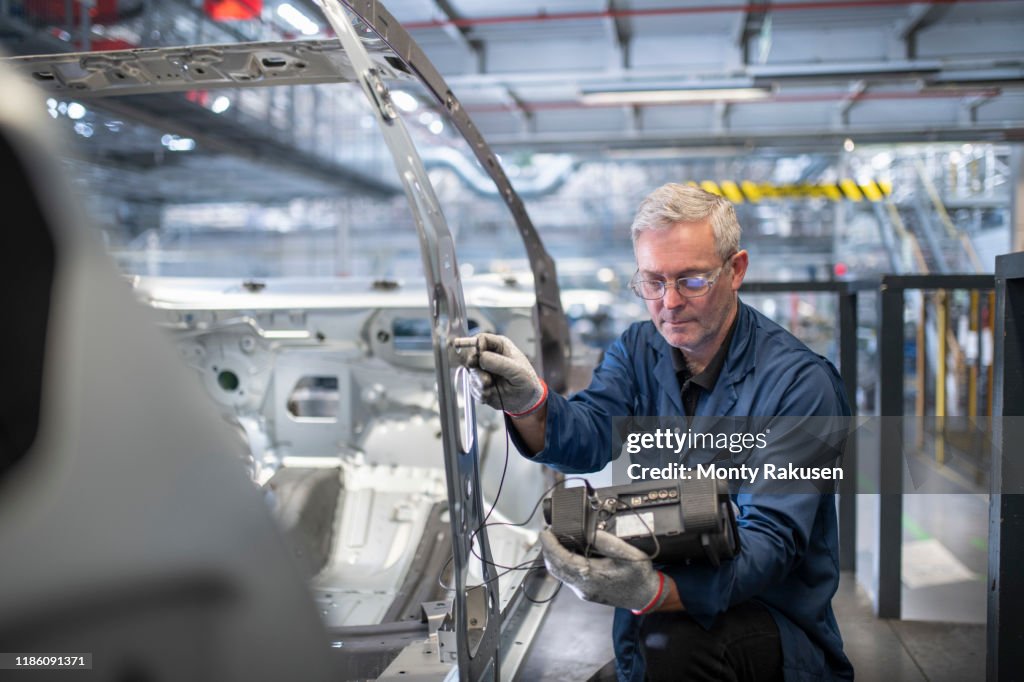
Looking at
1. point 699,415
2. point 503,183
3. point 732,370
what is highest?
point 503,183

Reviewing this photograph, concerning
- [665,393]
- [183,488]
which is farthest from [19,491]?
[665,393]

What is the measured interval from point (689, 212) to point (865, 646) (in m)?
2.10

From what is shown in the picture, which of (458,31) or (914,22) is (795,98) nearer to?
(914,22)

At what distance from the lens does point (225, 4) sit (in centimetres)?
698

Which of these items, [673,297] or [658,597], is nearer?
[658,597]

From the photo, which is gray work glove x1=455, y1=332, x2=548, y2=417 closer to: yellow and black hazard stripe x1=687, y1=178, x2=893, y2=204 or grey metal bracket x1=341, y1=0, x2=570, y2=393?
grey metal bracket x1=341, y1=0, x2=570, y2=393

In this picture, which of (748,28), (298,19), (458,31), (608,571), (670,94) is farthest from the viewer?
(458,31)

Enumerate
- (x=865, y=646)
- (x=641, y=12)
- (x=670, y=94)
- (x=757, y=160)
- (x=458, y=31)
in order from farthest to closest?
(x=757, y=160) < (x=458, y=31) < (x=670, y=94) < (x=641, y=12) < (x=865, y=646)

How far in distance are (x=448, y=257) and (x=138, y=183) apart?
10151 millimetres

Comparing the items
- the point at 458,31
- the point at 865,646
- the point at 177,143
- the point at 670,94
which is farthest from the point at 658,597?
the point at 177,143

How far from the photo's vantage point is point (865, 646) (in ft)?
10.2

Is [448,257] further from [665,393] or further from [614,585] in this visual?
[614,585]

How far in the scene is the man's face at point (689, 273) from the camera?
1.98m

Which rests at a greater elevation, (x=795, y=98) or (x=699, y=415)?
(x=795, y=98)
